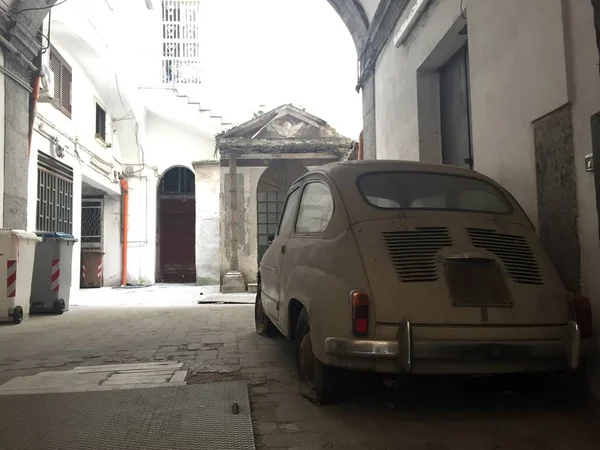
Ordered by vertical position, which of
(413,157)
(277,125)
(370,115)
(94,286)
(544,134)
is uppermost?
(277,125)

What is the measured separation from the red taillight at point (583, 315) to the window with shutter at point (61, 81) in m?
10.9

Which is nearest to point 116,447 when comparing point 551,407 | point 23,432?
point 23,432

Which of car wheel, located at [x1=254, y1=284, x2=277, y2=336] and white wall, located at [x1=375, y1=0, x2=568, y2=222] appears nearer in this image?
white wall, located at [x1=375, y1=0, x2=568, y2=222]

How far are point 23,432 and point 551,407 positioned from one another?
3257mm

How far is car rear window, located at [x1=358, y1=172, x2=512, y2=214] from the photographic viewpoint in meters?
3.31

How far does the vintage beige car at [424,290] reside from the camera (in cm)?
250

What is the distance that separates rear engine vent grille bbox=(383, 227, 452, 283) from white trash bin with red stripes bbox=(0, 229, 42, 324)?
5.85 m

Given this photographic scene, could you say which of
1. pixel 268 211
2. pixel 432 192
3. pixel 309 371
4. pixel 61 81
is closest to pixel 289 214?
pixel 432 192

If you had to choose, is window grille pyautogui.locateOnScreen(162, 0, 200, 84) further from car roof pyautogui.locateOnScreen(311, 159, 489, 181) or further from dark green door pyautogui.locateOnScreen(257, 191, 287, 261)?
car roof pyautogui.locateOnScreen(311, 159, 489, 181)

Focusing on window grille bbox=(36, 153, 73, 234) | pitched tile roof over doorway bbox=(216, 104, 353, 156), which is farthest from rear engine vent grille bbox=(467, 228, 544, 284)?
pitched tile roof over doorway bbox=(216, 104, 353, 156)

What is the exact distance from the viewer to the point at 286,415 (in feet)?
9.19

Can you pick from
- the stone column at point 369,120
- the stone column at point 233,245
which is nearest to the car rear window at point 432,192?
the stone column at point 369,120

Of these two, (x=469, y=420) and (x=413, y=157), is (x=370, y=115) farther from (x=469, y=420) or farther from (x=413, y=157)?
(x=469, y=420)

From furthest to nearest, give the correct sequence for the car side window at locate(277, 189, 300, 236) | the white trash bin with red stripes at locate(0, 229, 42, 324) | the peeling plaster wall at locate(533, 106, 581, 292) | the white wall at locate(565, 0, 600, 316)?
1. the white trash bin with red stripes at locate(0, 229, 42, 324)
2. the car side window at locate(277, 189, 300, 236)
3. the peeling plaster wall at locate(533, 106, 581, 292)
4. the white wall at locate(565, 0, 600, 316)
